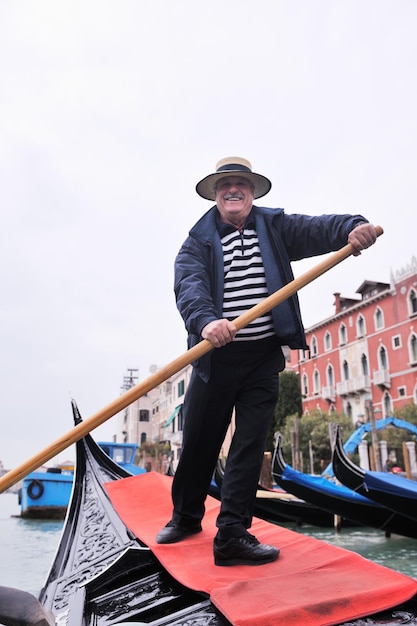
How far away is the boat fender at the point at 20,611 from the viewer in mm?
680

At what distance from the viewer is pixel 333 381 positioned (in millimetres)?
18547

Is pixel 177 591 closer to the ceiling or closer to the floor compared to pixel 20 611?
closer to the floor

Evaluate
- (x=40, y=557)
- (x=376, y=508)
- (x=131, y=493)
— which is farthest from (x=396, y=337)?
(x=131, y=493)

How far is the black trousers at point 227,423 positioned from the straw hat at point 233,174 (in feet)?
1.43

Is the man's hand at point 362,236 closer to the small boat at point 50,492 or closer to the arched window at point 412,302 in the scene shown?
the small boat at point 50,492

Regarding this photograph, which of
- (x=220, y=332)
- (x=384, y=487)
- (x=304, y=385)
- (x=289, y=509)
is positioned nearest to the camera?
(x=220, y=332)

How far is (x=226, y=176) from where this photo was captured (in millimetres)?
1527

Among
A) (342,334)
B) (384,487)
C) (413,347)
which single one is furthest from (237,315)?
(342,334)

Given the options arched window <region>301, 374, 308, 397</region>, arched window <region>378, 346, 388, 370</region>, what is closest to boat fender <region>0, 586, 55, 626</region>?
arched window <region>378, 346, 388, 370</region>

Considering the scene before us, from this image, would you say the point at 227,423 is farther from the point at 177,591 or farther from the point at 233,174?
the point at 233,174

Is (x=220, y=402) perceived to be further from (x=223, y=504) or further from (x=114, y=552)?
(x=114, y=552)

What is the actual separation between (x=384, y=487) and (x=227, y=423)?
3.30 metres

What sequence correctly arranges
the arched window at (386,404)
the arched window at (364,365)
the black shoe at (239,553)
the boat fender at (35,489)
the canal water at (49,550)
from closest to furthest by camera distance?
the black shoe at (239,553), the canal water at (49,550), the boat fender at (35,489), the arched window at (386,404), the arched window at (364,365)

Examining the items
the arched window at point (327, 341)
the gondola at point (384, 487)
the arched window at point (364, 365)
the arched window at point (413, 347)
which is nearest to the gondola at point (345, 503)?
the gondola at point (384, 487)
